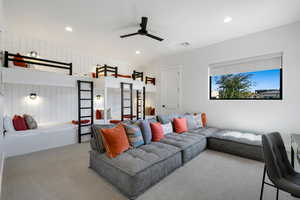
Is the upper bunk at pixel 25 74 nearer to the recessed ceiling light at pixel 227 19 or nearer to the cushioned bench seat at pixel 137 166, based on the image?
the cushioned bench seat at pixel 137 166

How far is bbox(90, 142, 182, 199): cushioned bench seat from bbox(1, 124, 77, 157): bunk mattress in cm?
186

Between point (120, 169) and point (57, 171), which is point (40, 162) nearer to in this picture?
point (57, 171)

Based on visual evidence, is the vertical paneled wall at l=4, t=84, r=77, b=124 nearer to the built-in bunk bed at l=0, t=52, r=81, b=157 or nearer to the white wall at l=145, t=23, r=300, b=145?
the built-in bunk bed at l=0, t=52, r=81, b=157

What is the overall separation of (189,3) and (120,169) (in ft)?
10.2

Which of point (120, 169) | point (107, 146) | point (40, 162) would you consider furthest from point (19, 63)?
point (120, 169)

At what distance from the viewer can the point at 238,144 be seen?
10.1 feet

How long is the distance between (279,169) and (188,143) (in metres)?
1.56

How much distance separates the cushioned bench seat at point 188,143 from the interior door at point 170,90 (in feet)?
7.15

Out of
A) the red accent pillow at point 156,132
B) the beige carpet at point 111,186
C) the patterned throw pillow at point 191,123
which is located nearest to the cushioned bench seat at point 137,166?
the beige carpet at point 111,186

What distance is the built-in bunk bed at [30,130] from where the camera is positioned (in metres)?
3.02

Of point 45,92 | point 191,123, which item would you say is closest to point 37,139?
point 45,92

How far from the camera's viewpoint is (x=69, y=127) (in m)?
3.98

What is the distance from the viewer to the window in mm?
A: 3541

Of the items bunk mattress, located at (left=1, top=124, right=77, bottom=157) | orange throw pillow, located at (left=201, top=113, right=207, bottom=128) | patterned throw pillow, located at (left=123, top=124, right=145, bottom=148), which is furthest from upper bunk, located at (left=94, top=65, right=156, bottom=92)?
orange throw pillow, located at (left=201, top=113, right=207, bottom=128)
